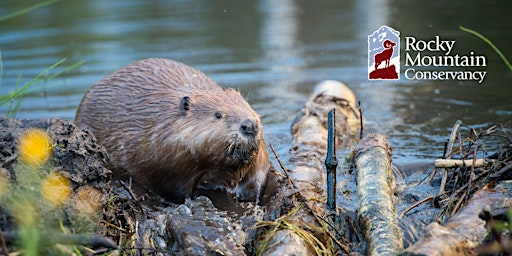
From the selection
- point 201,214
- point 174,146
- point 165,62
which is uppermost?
point 165,62

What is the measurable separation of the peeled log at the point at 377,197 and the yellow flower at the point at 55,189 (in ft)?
3.80

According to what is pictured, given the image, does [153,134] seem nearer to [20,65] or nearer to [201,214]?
[201,214]

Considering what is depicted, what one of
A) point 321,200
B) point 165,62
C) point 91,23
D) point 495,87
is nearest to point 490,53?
point 495,87

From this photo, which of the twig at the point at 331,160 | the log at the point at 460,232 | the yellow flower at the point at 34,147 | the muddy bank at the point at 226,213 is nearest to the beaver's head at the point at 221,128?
the muddy bank at the point at 226,213

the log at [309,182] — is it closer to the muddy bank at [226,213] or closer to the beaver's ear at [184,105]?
the muddy bank at [226,213]

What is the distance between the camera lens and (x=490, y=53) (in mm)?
7301

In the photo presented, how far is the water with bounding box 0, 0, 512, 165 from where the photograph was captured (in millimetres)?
5488

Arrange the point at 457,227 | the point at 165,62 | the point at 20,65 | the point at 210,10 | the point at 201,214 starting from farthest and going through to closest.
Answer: the point at 210,10, the point at 20,65, the point at 165,62, the point at 201,214, the point at 457,227

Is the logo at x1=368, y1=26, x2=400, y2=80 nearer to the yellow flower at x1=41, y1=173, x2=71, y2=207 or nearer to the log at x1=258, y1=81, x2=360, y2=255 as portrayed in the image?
the log at x1=258, y1=81, x2=360, y2=255

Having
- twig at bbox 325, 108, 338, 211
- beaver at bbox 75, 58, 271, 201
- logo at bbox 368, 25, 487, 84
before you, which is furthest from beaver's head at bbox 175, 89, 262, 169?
logo at bbox 368, 25, 487, 84

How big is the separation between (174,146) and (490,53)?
477 centimetres

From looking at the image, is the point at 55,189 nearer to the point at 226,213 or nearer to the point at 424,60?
the point at 226,213

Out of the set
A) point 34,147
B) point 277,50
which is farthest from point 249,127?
point 277,50

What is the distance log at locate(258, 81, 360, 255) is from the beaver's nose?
313 millimetres
